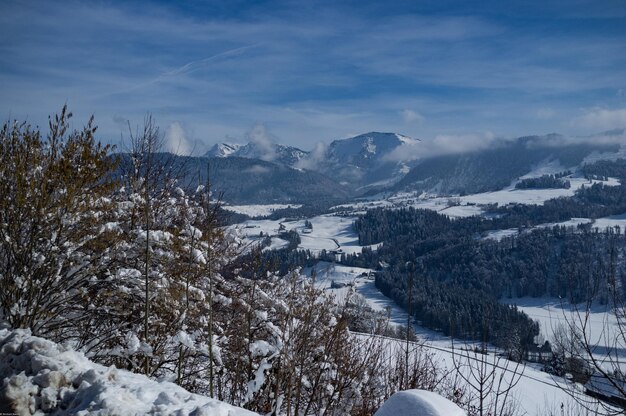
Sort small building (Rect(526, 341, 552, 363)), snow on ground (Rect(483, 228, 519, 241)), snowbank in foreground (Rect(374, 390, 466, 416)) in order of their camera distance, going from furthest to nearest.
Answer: snow on ground (Rect(483, 228, 519, 241)) → small building (Rect(526, 341, 552, 363)) → snowbank in foreground (Rect(374, 390, 466, 416))

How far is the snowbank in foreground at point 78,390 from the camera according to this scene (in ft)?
15.5

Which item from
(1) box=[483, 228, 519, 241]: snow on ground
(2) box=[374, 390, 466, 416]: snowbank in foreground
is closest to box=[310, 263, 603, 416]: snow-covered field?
(2) box=[374, 390, 466, 416]: snowbank in foreground

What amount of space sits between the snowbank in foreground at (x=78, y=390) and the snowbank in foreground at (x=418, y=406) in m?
1.65

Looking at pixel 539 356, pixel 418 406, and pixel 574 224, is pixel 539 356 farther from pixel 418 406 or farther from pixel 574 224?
pixel 574 224

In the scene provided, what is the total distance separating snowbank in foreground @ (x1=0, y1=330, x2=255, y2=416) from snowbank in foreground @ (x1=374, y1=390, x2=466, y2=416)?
165 centimetres

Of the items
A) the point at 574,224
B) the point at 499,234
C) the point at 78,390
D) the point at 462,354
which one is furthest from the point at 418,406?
the point at 574,224

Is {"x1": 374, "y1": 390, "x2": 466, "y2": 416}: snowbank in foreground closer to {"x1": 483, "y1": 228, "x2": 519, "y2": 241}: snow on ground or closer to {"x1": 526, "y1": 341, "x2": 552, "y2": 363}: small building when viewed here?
{"x1": 526, "y1": 341, "x2": 552, "y2": 363}: small building

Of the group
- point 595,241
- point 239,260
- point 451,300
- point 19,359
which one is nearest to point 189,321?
point 19,359

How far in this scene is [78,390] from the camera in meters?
5.04

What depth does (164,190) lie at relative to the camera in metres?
14.2

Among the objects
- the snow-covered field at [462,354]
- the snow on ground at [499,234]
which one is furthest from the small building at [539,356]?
the snow on ground at [499,234]

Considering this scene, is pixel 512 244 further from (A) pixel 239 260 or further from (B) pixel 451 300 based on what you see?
(A) pixel 239 260

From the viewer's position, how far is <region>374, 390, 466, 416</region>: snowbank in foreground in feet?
13.3

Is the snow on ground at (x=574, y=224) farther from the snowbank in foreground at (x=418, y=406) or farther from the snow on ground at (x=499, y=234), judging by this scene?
the snowbank in foreground at (x=418, y=406)
